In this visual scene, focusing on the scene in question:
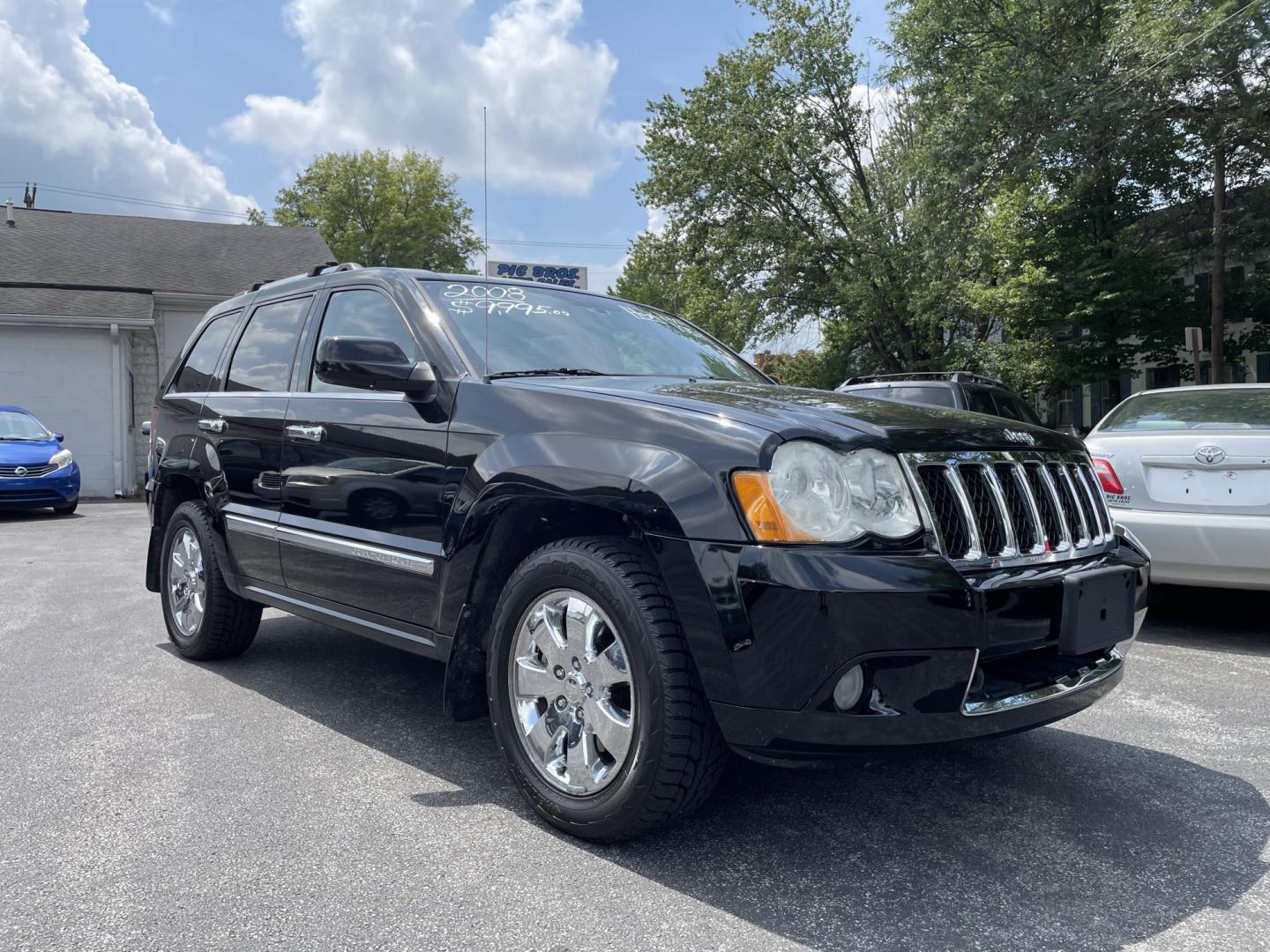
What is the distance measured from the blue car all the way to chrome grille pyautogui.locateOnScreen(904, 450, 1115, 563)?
47.4 feet

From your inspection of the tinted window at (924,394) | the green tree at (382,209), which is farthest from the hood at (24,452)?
the green tree at (382,209)

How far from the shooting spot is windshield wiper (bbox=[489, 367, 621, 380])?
3514mm

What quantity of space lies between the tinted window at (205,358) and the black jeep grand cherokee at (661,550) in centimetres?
125

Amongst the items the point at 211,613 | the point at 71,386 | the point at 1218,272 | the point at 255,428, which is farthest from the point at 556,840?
the point at 1218,272

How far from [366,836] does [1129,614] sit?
2388mm

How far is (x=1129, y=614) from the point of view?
3.12 m

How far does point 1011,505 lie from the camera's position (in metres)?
2.95

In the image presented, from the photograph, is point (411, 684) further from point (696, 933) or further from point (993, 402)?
point (993, 402)

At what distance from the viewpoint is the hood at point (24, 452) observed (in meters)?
14.1

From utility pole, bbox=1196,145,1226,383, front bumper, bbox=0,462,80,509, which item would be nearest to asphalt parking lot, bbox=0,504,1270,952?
front bumper, bbox=0,462,80,509

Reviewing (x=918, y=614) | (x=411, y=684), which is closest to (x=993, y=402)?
(x=411, y=684)

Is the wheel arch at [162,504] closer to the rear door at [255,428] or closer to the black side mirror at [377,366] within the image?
the rear door at [255,428]

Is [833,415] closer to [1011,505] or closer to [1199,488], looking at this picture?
[1011,505]

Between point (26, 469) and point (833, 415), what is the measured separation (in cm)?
1431
